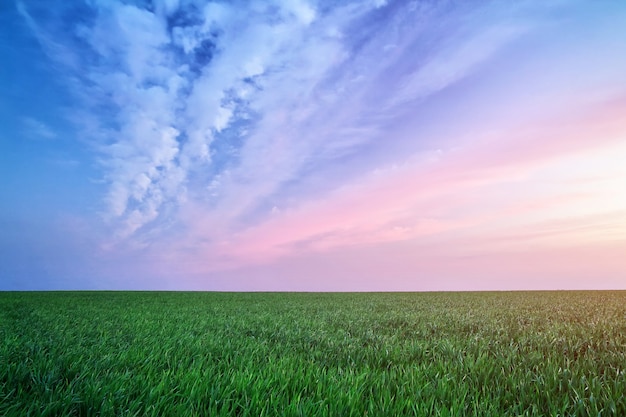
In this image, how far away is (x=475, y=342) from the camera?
24.9 ft

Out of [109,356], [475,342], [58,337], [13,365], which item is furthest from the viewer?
[58,337]

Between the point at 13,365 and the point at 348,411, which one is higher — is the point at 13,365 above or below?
above

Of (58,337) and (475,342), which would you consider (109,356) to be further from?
(475,342)

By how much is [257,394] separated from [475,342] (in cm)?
530

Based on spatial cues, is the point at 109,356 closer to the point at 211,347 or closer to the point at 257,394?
the point at 211,347

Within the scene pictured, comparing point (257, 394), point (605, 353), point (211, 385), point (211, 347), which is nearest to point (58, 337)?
point (211, 347)

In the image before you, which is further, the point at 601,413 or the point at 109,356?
the point at 109,356

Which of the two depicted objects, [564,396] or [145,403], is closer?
[145,403]

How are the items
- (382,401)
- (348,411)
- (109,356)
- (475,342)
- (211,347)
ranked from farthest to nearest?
(475,342)
(211,347)
(109,356)
(382,401)
(348,411)

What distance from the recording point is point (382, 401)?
418 cm

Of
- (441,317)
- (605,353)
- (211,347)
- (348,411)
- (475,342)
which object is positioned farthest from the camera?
A: (441,317)

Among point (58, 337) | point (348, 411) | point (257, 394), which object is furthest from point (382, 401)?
point (58, 337)

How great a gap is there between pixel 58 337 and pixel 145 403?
5577 mm

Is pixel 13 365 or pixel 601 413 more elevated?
pixel 13 365
